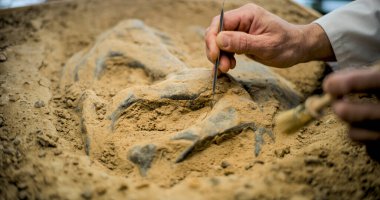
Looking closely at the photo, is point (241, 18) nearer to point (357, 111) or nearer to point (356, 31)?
point (356, 31)

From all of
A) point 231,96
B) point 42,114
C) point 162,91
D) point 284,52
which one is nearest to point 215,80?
point 231,96

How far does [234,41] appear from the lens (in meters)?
1.68

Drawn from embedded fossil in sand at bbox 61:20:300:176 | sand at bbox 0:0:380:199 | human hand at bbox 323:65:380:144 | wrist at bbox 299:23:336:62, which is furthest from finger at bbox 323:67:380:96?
wrist at bbox 299:23:336:62

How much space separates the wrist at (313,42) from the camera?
1842 millimetres

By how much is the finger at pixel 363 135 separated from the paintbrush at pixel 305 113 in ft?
0.47

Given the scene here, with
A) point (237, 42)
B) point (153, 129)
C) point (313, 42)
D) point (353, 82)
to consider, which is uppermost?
point (353, 82)

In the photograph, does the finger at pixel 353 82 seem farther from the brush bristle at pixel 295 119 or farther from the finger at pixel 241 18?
the finger at pixel 241 18

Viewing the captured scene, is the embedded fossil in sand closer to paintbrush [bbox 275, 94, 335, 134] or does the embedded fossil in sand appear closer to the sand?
the sand

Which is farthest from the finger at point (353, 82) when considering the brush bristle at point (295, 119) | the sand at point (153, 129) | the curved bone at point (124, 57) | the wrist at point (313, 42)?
the curved bone at point (124, 57)

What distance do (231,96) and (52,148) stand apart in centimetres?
83

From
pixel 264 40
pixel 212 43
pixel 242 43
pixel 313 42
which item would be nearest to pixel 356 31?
pixel 313 42

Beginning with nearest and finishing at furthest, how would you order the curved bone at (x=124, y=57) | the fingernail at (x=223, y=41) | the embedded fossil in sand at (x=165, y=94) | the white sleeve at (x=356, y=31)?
the embedded fossil in sand at (x=165, y=94), the fingernail at (x=223, y=41), the white sleeve at (x=356, y=31), the curved bone at (x=124, y=57)

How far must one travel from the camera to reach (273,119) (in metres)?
1.66

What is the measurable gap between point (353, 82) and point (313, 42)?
2.72 feet
